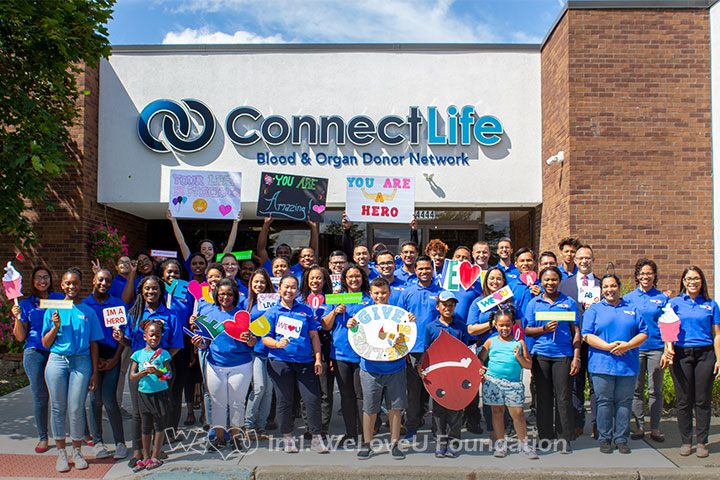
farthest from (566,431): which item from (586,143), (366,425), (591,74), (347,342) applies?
(591,74)

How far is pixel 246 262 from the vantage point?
666cm

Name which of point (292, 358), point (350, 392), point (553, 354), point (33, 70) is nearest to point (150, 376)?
point (292, 358)

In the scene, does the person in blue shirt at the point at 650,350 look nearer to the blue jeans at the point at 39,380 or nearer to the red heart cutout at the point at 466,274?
the red heart cutout at the point at 466,274

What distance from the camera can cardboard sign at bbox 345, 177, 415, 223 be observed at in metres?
7.99

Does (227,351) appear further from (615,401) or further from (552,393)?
(615,401)

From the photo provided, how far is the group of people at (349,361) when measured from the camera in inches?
191

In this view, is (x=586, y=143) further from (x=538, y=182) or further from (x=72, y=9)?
(x=72, y=9)

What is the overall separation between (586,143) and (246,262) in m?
5.92

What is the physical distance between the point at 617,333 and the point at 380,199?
3.91 metres

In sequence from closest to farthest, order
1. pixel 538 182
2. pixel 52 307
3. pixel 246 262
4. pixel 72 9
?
pixel 52 307
pixel 72 9
pixel 246 262
pixel 538 182

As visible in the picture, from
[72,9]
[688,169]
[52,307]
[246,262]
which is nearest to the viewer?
[52,307]

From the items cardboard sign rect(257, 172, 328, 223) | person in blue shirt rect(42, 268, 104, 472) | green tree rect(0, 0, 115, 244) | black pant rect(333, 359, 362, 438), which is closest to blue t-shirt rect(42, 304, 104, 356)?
person in blue shirt rect(42, 268, 104, 472)

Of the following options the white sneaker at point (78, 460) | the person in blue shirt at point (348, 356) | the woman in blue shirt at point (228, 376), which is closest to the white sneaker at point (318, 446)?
the person in blue shirt at point (348, 356)

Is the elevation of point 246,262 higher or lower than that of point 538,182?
lower
